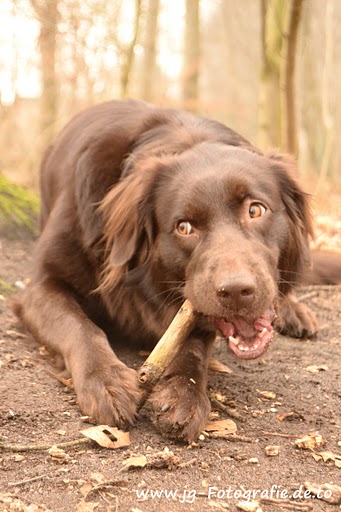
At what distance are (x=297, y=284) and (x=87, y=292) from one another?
3.90ft

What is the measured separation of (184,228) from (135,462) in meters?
1.21

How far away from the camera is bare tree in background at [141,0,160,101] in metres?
12.0

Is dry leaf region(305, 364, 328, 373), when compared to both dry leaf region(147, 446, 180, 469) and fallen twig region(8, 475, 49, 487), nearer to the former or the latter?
dry leaf region(147, 446, 180, 469)

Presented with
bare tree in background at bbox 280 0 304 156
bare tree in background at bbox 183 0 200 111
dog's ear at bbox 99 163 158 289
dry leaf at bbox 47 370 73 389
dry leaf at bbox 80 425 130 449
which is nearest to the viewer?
dry leaf at bbox 80 425 130 449

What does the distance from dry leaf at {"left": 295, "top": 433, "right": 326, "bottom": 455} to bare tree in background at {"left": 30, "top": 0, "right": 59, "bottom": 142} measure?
6618 mm

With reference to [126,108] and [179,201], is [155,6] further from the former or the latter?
[179,201]

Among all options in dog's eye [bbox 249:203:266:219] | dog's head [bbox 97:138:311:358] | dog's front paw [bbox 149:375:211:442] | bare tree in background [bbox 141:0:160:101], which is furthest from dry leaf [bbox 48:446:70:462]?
bare tree in background [bbox 141:0:160:101]

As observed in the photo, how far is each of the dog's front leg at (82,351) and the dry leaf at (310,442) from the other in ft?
2.16

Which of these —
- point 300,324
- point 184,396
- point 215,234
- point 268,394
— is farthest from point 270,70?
point 184,396

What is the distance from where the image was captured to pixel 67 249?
3637 mm

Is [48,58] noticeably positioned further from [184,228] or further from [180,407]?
[180,407]

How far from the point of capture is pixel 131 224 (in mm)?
3258

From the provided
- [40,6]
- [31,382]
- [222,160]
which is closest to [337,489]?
[31,382]

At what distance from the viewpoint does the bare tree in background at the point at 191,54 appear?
13.4 m
